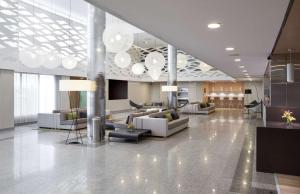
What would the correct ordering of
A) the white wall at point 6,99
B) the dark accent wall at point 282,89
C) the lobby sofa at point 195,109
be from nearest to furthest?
the dark accent wall at point 282,89, the white wall at point 6,99, the lobby sofa at point 195,109

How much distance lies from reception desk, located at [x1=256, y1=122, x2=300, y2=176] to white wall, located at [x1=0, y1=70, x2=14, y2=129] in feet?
35.1

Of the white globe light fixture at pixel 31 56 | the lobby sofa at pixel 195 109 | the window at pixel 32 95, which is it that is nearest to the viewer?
the white globe light fixture at pixel 31 56

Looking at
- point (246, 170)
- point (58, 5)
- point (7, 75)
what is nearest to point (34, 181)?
point (246, 170)

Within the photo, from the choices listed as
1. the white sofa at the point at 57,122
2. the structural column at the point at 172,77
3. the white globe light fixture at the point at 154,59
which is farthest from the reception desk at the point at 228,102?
the white globe light fixture at the point at 154,59

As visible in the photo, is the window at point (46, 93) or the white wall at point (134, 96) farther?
the white wall at point (134, 96)

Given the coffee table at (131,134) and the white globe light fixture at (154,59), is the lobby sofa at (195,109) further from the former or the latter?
the coffee table at (131,134)

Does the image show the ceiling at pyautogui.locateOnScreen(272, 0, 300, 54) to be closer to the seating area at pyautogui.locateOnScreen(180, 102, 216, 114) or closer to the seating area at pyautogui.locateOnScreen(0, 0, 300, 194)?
the seating area at pyautogui.locateOnScreen(0, 0, 300, 194)

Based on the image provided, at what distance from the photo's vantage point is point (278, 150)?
204 inches

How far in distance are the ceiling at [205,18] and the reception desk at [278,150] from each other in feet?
6.34

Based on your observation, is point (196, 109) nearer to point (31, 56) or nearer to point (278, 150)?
point (31, 56)

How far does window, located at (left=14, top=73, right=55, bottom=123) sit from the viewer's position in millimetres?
13266

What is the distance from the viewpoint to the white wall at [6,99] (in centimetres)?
1145

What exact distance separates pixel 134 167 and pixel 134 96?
18.9 metres

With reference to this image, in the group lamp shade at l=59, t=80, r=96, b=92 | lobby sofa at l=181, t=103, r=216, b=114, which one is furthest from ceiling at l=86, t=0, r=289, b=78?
lobby sofa at l=181, t=103, r=216, b=114
